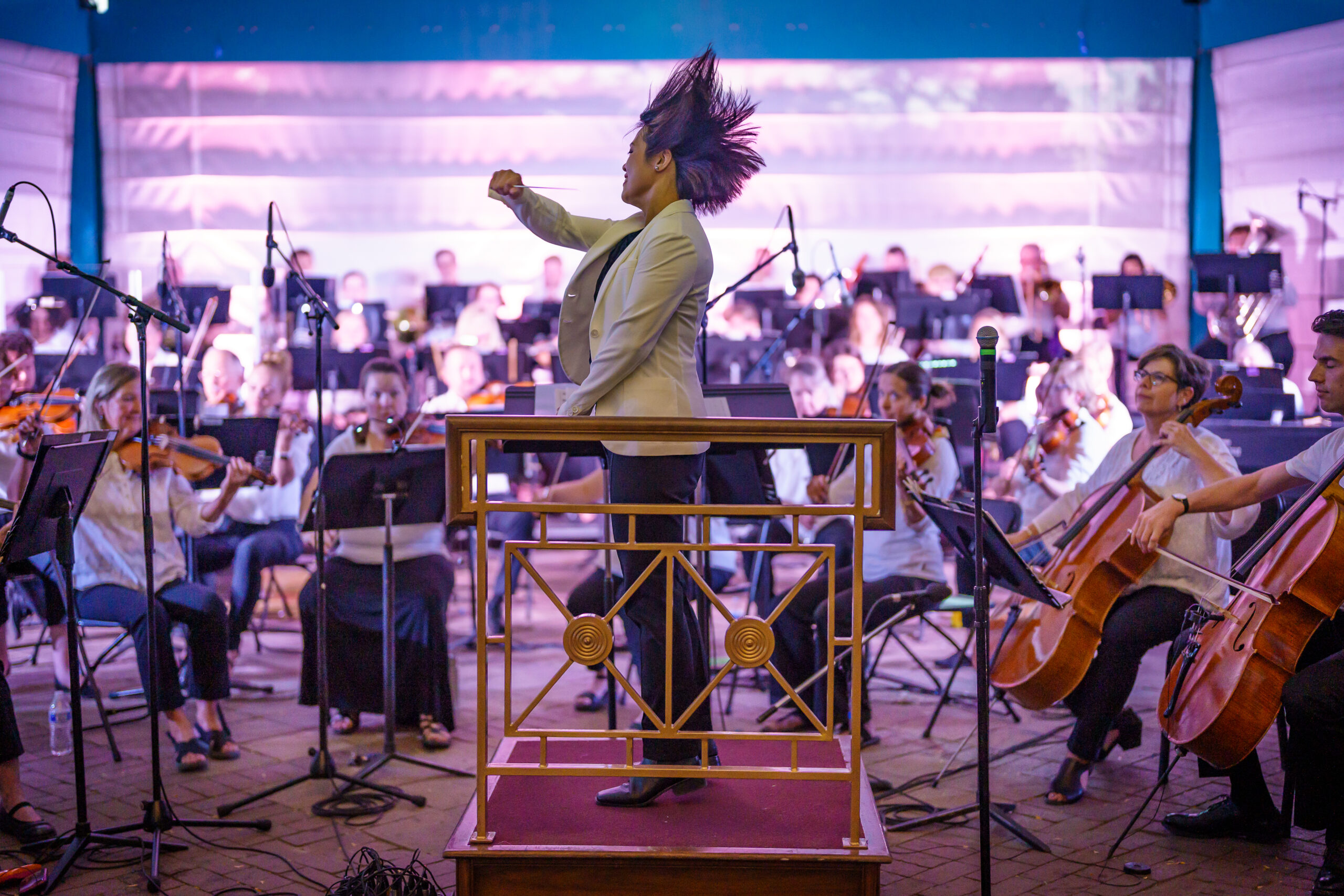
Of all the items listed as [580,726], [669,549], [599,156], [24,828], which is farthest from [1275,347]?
[24,828]

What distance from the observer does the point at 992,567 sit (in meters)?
3.29

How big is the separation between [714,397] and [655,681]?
0.99 m

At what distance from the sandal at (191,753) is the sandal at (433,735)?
2.35 ft

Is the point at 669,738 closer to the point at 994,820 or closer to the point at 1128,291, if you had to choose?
the point at 994,820

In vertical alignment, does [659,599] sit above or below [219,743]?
above

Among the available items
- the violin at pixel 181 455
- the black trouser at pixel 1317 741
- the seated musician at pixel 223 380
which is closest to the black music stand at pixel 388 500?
the violin at pixel 181 455

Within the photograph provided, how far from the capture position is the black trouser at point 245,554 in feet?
16.6

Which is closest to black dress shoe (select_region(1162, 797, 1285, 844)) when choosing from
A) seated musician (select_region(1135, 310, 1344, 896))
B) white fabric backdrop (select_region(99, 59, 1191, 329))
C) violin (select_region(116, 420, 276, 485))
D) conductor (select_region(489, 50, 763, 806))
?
seated musician (select_region(1135, 310, 1344, 896))

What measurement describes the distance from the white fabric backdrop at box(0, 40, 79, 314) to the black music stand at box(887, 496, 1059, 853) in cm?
887

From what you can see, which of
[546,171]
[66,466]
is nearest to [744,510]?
[66,466]

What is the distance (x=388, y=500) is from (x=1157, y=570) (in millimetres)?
2502

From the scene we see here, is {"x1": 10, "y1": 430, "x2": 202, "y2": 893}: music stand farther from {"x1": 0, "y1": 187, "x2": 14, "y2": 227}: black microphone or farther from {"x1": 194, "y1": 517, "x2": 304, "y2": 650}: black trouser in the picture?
{"x1": 194, "y1": 517, "x2": 304, "y2": 650}: black trouser

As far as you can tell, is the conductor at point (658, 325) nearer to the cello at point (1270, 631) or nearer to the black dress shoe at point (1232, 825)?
the cello at point (1270, 631)

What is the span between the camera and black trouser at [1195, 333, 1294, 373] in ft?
21.3
